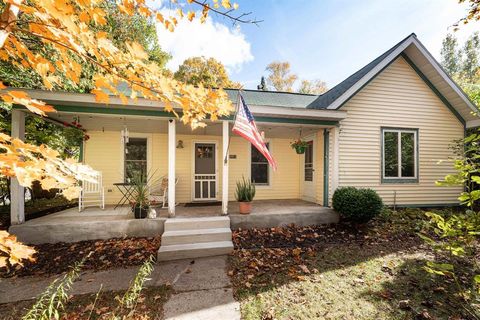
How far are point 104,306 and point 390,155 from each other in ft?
27.0

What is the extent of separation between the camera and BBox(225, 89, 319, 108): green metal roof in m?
8.84

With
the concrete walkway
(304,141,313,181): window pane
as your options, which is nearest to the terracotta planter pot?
the concrete walkway

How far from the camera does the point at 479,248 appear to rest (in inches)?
176

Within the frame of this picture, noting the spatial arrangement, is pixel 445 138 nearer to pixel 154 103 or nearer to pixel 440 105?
pixel 440 105

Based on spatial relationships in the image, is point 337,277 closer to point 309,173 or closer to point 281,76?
point 309,173

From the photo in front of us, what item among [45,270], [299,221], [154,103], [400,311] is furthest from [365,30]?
[45,270]

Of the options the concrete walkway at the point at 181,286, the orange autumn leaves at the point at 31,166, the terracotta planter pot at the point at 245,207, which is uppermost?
the orange autumn leaves at the point at 31,166

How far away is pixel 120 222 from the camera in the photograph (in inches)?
192

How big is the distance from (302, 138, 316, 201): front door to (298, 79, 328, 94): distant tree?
19.8 metres

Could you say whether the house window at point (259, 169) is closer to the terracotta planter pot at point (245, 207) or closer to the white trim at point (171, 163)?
the terracotta planter pot at point (245, 207)

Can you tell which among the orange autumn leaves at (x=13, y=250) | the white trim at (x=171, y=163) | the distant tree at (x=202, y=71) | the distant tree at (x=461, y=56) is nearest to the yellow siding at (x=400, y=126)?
the white trim at (x=171, y=163)

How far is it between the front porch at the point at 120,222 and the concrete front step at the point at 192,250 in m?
0.89

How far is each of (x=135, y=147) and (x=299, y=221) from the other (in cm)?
602

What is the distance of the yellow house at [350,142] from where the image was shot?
20.8 feet
